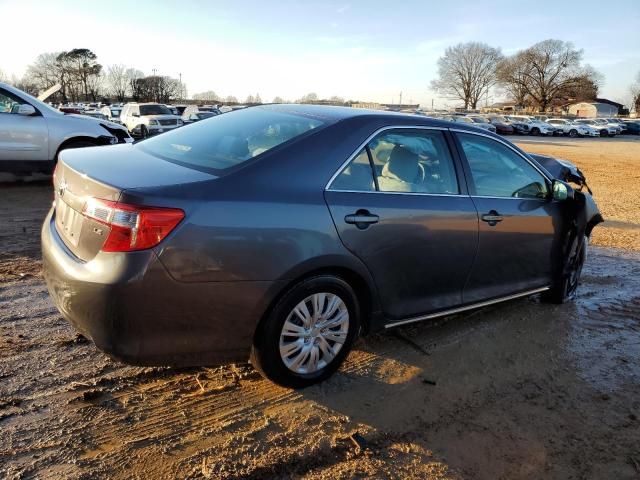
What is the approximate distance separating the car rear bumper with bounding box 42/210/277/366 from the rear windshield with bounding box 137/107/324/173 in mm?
A: 663

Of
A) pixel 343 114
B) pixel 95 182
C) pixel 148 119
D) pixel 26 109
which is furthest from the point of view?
pixel 148 119

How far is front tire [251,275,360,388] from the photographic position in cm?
281

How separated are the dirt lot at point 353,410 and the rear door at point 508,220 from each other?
0.43m

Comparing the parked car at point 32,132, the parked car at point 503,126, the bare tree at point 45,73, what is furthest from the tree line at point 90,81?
the parked car at point 32,132

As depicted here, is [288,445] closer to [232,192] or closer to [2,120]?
[232,192]

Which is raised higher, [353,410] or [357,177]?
[357,177]

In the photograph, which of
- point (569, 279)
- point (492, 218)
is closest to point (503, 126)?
point (569, 279)

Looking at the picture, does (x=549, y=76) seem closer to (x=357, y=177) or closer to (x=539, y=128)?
(x=539, y=128)

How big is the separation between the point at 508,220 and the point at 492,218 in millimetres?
209

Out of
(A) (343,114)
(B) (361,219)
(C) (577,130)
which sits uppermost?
(C) (577,130)

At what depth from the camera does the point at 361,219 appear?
299cm

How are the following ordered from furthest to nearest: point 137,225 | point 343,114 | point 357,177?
point 343,114 < point 357,177 < point 137,225

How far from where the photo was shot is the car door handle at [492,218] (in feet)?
12.1

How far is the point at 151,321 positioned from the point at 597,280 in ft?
15.5
